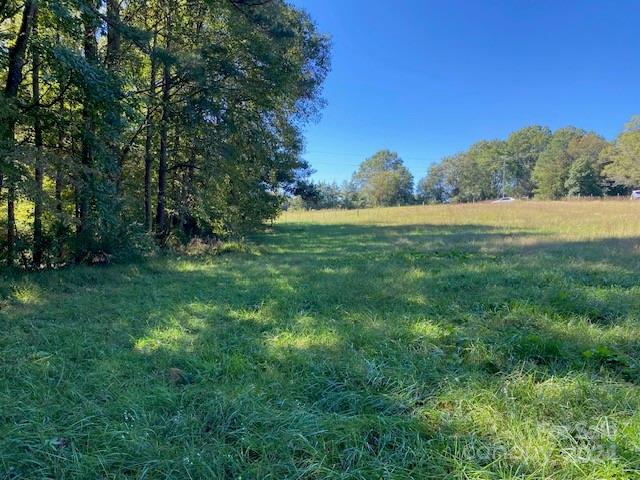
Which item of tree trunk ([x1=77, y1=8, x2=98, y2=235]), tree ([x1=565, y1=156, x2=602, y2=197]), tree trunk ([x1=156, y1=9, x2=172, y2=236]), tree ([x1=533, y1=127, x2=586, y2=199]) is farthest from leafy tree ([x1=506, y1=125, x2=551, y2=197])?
tree trunk ([x1=77, y1=8, x2=98, y2=235])

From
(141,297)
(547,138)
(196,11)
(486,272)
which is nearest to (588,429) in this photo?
(486,272)

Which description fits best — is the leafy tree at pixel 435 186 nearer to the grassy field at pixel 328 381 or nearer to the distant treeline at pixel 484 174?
the distant treeline at pixel 484 174

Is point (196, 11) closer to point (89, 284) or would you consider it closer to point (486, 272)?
point (89, 284)

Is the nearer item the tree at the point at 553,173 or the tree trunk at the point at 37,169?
the tree trunk at the point at 37,169

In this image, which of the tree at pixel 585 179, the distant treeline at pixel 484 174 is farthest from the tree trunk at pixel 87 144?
the tree at pixel 585 179

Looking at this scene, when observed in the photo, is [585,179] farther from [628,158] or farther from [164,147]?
[164,147]

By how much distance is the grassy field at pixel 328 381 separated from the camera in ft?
5.88

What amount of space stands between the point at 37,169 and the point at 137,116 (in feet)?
5.75

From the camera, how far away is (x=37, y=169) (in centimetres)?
588

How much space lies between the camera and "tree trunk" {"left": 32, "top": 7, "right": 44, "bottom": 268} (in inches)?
213

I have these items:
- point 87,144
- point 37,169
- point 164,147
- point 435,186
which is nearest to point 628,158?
point 435,186

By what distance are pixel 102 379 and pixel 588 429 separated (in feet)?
10.0

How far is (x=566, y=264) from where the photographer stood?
6422 millimetres

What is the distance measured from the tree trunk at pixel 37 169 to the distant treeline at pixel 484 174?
53283 mm
